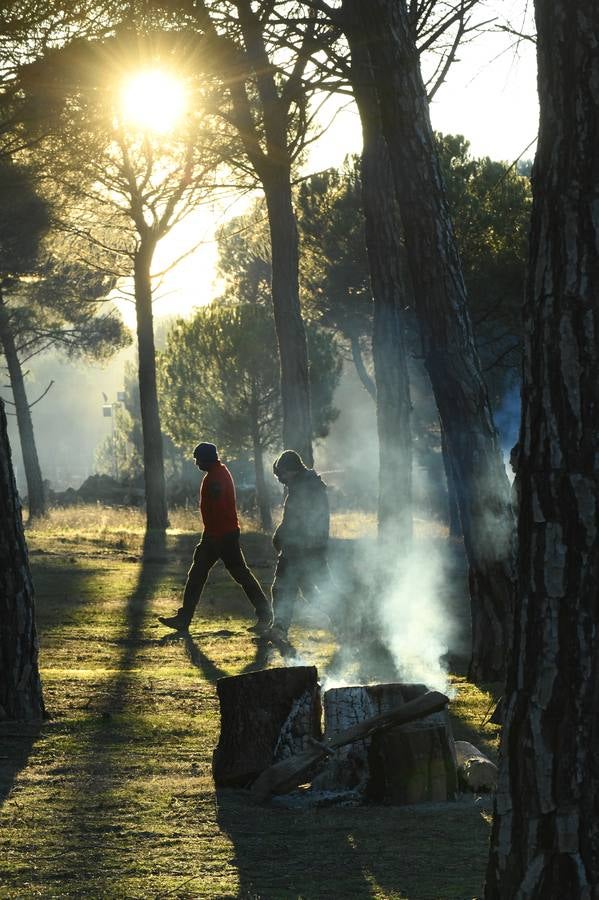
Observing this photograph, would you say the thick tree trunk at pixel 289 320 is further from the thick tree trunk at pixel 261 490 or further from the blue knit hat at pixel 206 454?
the thick tree trunk at pixel 261 490

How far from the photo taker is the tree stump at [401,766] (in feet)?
22.7

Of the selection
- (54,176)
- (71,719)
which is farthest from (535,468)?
Result: (54,176)

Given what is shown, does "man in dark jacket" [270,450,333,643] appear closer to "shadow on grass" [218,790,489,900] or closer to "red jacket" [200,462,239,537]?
"red jacket" [200,462,239,537]

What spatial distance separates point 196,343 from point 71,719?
35.0 meters

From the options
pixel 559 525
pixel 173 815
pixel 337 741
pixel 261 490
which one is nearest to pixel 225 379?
pixel 261 490

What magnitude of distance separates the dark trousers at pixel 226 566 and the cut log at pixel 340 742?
6454 mm

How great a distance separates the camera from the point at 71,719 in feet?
29.1

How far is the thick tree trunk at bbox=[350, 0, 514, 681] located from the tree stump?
11.0ft

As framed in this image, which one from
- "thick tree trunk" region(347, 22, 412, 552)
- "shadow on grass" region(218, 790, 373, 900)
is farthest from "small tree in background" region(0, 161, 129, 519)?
"shadow on grass" region(218, 790, 373, 900)

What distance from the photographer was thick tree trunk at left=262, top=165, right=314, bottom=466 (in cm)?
1856

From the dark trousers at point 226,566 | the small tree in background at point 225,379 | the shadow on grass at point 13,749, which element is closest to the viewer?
the shadow on grass at point 13,749

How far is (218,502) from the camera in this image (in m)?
13.7

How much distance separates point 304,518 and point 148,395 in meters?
15.9

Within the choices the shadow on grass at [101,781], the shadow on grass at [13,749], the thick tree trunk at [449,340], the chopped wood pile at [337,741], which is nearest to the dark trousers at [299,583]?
the shadow on grass at [101,781]
